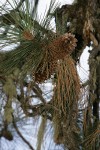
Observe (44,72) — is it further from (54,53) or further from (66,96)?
(66,96)

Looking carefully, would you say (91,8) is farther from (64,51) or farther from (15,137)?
(15,137)

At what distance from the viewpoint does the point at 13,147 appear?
1.59m

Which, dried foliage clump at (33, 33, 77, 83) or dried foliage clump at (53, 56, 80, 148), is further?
dried foliage clump at (53, 56, 80, 148)

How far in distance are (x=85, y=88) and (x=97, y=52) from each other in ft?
0.47

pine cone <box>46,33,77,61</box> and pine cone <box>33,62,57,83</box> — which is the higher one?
pine cone <box>46,33,77,61</box>

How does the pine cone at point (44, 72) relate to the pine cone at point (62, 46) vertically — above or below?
below

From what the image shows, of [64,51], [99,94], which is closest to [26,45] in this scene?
[64,51]

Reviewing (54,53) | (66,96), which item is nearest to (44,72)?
(54,53)

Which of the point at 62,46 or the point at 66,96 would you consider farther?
the point at 66,96

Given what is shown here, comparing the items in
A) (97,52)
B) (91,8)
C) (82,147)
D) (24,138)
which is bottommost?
(82,147)

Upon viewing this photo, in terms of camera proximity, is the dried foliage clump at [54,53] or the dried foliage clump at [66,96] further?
the dried foliage clump at [66,96]

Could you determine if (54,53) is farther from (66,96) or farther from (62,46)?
(66,96)

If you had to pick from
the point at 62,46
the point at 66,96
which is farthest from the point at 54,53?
the point at 66,96

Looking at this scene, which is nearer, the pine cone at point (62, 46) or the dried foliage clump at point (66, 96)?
the pine cone at point (62, 46)
